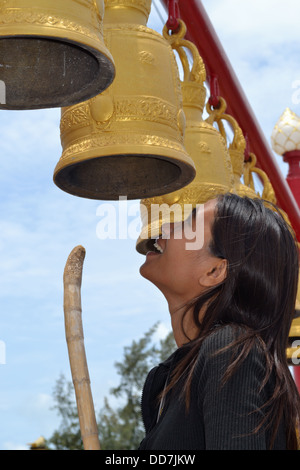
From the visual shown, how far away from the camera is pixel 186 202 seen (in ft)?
7.00

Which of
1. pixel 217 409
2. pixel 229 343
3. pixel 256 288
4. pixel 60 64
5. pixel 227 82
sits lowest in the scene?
pixel 217 409

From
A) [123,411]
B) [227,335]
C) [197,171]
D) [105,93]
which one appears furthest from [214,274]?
[123,411]

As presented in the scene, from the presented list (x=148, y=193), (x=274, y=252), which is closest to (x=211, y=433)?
(x=274, y=252)

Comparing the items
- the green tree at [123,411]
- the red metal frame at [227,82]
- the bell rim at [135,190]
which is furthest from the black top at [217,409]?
the green tree at [123,411]

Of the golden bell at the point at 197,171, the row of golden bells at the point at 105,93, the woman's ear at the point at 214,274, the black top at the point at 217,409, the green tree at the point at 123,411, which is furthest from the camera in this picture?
the green tree at the point at 123,411

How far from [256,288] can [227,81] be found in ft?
5.78

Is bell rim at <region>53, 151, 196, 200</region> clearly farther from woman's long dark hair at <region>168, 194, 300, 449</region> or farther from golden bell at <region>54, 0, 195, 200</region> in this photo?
woman's long dark hair at <region>168, 194, 300, 449</region>

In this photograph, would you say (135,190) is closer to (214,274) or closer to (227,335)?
(214,274)

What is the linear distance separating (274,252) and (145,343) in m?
19.6

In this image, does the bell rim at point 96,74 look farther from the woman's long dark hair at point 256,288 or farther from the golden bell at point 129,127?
the woman's long dark hair at point 256,288

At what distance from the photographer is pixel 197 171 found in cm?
229

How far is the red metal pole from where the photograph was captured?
2.88m

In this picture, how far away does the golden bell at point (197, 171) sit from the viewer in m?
2.07

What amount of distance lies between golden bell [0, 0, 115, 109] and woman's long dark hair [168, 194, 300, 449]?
1.46ft
